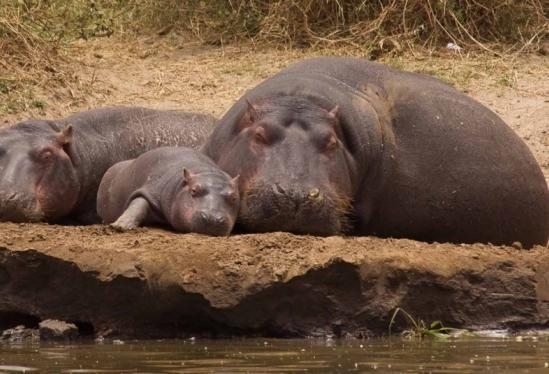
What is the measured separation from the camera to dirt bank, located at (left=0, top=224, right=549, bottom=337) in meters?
7.87

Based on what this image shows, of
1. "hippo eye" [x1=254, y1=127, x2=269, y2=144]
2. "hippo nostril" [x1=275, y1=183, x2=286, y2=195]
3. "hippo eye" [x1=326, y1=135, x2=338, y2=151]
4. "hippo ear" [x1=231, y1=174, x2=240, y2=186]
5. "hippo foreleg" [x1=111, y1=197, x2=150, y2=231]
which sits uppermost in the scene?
"hippo eye" [x1=254, y1=127, x2=269, y2=144]

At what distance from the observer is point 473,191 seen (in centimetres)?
963

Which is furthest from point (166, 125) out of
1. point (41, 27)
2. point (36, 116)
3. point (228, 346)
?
point (228, 346)

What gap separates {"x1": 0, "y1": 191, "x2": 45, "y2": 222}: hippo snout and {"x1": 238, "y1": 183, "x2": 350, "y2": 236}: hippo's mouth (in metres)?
1.75

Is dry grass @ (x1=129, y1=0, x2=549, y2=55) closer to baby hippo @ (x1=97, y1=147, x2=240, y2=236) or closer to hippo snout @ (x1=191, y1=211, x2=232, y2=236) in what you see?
baby hippo @ (x1=97, y1=147, x2=240, y2=236)

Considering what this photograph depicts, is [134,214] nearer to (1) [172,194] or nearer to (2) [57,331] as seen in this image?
(1) [172,194]

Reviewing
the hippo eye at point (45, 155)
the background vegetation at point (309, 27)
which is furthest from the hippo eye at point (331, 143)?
the background vegetation at point (309, 27)

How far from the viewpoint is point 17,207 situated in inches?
397

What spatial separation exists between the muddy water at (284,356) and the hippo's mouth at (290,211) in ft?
3.15

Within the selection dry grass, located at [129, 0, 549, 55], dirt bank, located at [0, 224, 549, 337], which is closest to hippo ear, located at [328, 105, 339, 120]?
dirt bank, located at [0, 224, 549, 337]

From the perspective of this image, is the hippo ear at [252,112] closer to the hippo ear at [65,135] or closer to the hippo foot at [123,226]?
the hippo foot at [123,226]

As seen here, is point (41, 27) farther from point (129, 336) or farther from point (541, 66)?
point (129, 336)

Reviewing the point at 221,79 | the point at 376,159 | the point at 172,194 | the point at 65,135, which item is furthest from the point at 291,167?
the point at 221,79

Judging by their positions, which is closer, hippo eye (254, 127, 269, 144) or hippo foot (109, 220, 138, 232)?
hippo foot (109, 220, 138, 232)
